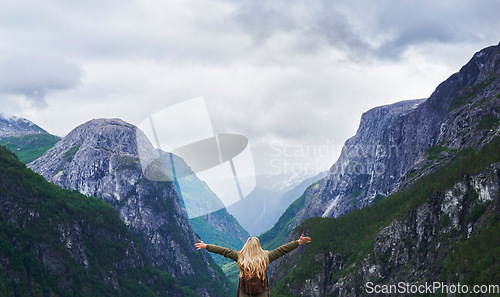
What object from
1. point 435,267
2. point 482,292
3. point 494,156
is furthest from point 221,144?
point 494,156

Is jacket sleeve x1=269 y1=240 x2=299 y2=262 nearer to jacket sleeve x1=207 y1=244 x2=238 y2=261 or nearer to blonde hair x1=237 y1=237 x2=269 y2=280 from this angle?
blonde hair x1=237 y1=237 x2=269 y2=280

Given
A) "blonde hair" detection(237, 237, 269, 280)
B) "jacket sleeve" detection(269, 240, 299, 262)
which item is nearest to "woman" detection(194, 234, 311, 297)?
"blonde hair" detection(237, 237, 269, 280)

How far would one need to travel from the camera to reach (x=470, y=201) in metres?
198

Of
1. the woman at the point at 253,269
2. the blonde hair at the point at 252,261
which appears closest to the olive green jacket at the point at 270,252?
the woman at the point at 253,269

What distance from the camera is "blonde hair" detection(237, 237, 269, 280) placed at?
14.8m

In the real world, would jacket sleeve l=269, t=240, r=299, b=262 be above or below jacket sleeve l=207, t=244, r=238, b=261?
below

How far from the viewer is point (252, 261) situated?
14.8 meters

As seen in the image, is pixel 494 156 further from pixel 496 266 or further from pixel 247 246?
pixel 247 246

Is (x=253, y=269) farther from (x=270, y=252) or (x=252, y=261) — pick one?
(x=270, y=252)

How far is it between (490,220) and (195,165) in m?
157

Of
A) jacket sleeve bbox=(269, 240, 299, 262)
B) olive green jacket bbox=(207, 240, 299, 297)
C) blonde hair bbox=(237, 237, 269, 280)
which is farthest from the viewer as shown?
jacket sleeve bbox=(269, 240, 299, 262)

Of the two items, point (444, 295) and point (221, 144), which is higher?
point (221, 144)

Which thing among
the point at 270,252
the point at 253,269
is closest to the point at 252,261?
Result: the point at 253,269

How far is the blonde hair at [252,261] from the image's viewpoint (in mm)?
14766
